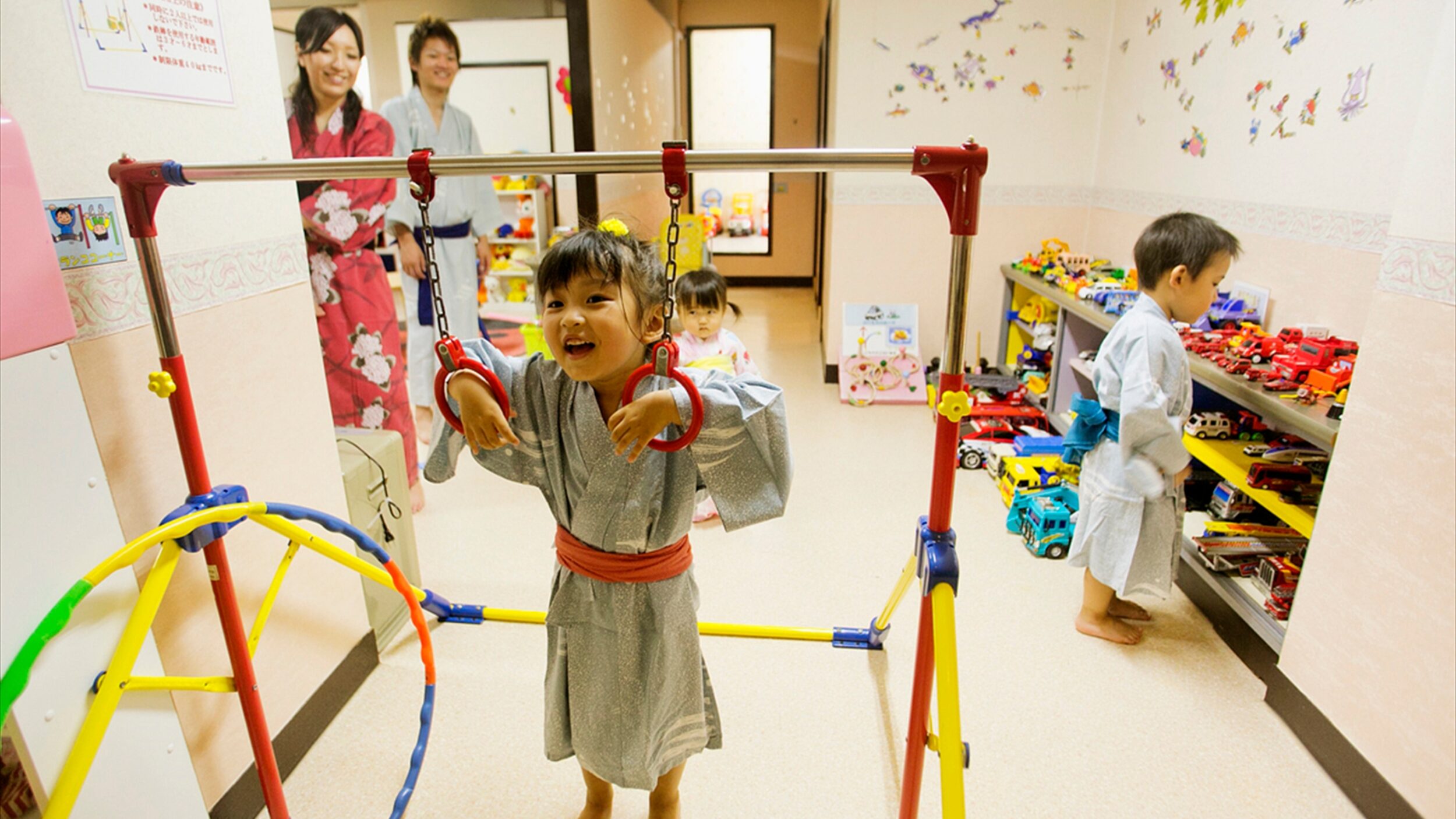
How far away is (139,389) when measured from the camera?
1.23m

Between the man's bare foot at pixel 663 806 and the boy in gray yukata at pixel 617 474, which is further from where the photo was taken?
the man's bare foot at pixel 663 806

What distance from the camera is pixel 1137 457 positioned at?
6.14ft

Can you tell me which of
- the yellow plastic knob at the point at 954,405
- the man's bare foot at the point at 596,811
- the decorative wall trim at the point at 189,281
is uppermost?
the decorative wall trim at the point at 189,281

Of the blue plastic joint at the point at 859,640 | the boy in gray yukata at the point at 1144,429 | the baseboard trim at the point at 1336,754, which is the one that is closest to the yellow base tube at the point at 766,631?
the blue plastic joint at the point at 859,640

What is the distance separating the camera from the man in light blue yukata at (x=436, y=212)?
3.15m

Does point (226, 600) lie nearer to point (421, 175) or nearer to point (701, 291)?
point (421, 175)

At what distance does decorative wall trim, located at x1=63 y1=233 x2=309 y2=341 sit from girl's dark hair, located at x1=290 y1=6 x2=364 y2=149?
1.12 m

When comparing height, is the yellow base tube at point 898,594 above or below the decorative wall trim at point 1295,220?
below

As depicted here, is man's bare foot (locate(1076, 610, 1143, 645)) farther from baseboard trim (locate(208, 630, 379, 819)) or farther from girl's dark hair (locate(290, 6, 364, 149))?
girl's dark hair (locate(290, 6, 364, 149))

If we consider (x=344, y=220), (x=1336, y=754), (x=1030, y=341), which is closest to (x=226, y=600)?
(x=344, y=220)

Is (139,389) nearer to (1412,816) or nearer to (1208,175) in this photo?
(1412,816)

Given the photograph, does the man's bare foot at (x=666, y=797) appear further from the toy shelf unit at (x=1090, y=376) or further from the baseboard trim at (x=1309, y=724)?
the toy shelf unit at (x=1090, y=376)

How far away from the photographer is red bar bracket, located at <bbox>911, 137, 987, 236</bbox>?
1.04 meters

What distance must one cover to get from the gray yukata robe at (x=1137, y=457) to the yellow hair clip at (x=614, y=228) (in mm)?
1297
